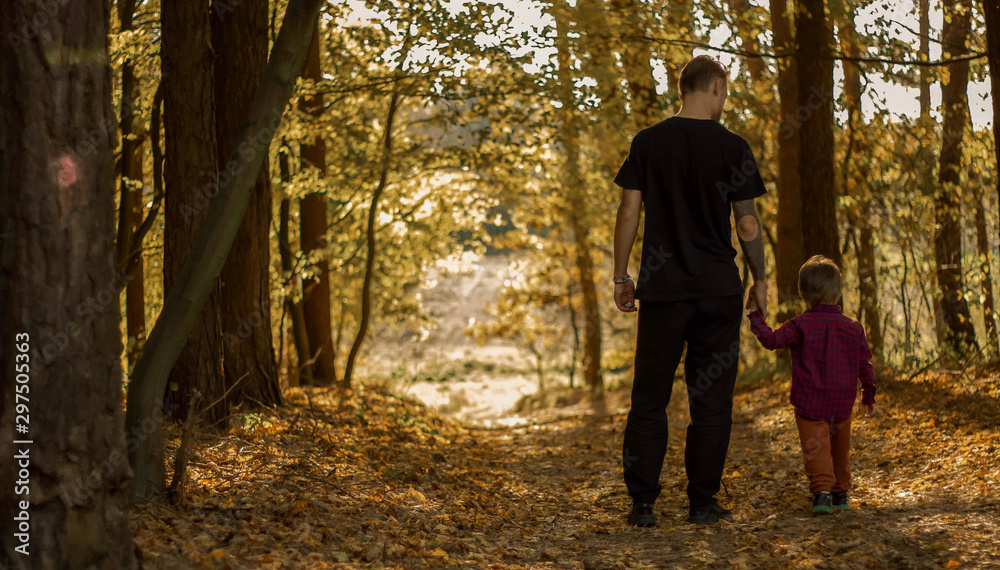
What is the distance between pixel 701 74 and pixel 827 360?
1.66m

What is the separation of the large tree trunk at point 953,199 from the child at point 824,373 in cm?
558

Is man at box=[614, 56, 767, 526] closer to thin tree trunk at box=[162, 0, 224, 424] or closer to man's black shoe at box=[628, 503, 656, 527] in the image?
man's black shoe at box=[628, 503, 656, 527]

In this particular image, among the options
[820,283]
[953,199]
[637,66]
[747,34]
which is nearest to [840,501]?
[820,283]

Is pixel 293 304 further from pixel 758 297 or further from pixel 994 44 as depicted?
pixel 994 44

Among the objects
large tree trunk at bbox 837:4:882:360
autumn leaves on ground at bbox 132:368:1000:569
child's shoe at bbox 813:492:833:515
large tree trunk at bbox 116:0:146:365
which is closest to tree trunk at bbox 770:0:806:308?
large tree trunk at bbox 837:4:882:360

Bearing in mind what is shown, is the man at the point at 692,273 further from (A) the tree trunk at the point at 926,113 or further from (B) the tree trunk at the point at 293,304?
(B) the tree trunk at the point at 293,304

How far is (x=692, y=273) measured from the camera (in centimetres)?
390

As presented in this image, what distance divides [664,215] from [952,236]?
24.1 feet

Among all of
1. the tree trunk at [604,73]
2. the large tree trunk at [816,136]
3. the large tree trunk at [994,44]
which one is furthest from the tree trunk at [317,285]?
the large tree trunk at [994,44]

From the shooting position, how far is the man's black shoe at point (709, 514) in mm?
4113

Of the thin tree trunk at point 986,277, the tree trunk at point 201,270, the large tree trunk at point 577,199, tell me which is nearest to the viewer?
the tree trunk at point 201,270

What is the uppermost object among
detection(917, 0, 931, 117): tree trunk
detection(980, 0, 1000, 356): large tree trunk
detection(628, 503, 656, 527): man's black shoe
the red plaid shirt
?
detection(917, 0, 931, 117): tree trunk

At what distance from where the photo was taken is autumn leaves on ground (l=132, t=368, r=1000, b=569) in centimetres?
339

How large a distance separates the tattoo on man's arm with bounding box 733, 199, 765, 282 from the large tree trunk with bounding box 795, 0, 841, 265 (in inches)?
186
